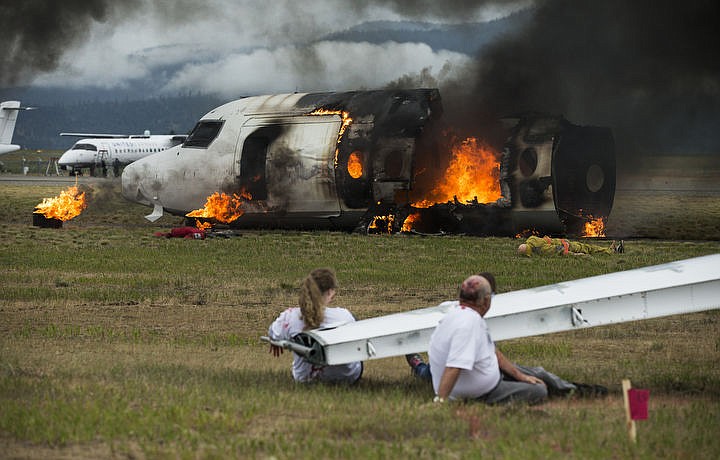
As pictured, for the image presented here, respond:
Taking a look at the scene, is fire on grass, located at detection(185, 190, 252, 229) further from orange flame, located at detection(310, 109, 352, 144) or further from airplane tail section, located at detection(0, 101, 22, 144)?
airplane tail section, located at detection(0, 101, 22, 144)

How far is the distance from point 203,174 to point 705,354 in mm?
17853

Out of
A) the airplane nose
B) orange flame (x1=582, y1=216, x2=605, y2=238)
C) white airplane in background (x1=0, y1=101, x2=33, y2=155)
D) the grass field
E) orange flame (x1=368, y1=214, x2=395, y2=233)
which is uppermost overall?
white airplane in background (x1=0, y1=101, x2=33, y2=155)

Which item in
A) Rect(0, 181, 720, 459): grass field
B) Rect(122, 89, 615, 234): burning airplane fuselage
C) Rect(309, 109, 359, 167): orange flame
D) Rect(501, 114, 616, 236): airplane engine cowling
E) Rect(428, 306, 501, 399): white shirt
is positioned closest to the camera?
Rect(0, 181, 720, 459): grass field

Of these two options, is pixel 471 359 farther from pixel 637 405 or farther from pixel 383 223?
pixel 383 223

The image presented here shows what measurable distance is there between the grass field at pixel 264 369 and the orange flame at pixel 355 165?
3.45m

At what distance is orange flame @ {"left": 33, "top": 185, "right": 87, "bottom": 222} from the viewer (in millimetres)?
31094

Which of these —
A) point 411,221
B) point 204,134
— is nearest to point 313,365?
point 411,221

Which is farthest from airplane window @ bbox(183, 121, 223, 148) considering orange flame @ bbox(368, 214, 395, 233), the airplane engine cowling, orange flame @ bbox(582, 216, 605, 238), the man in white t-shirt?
the man in white t-shirt

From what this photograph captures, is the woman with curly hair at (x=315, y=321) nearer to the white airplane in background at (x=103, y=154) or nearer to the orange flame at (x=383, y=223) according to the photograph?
the orange flame at (x=383, y=223)

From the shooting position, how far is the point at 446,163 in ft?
87.8

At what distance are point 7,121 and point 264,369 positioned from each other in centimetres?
6648

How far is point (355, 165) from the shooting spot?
25.9 meters

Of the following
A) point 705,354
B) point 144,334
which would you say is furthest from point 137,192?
point 705,354

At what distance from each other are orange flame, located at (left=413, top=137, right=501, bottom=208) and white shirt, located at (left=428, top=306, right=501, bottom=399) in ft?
58.0
